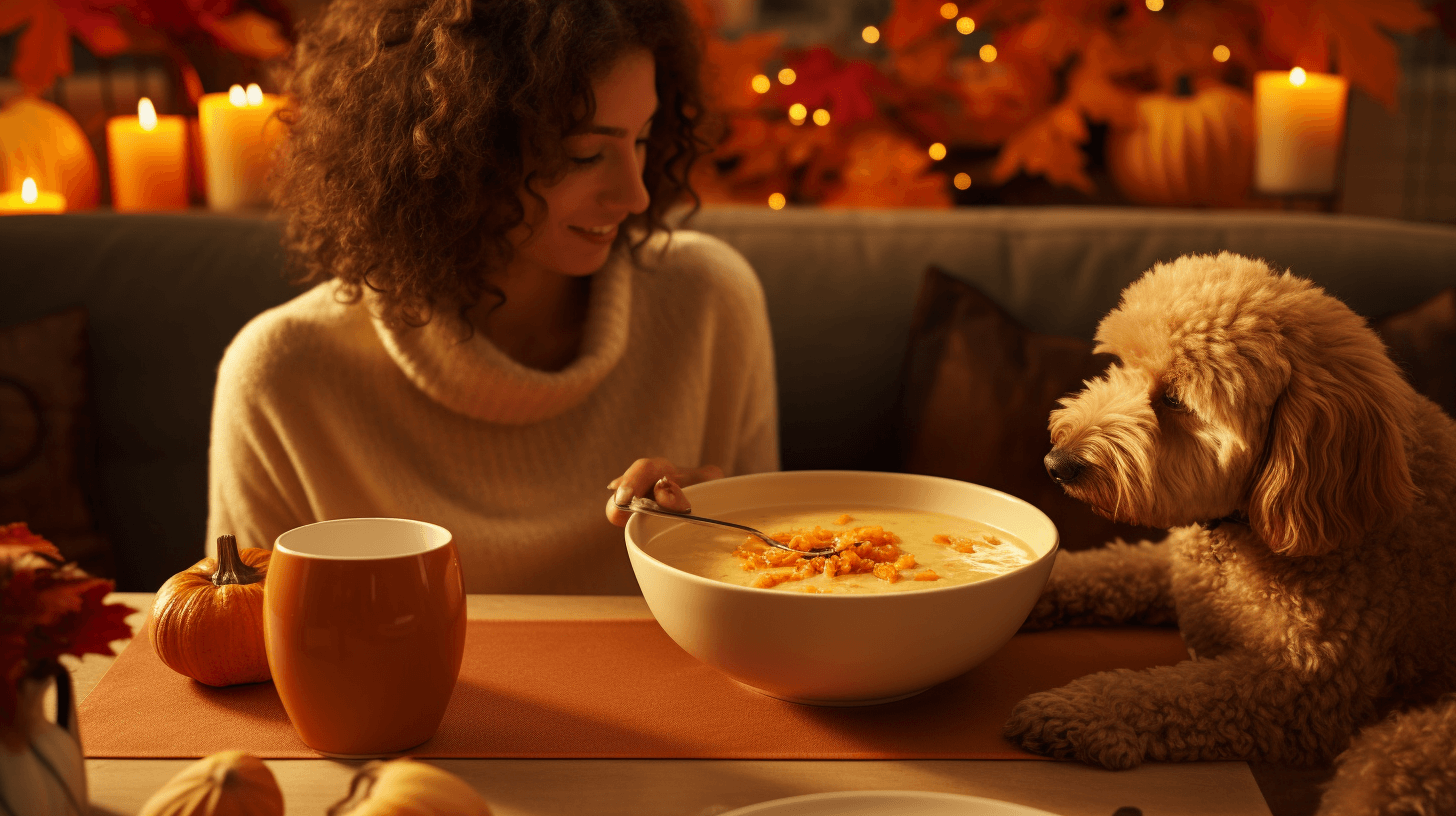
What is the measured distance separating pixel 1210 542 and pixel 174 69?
2418mm

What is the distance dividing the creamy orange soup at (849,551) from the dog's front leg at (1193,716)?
117mm

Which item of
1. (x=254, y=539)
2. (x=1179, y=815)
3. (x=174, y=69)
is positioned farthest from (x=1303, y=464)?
(x=174, y=69)

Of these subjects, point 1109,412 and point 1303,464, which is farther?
point 1109,412

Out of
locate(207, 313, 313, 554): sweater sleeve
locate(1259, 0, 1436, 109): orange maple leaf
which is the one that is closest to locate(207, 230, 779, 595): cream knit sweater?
locate(207, 313, 313, 554): sweater sleeve

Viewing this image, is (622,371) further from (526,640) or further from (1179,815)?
(1179,815)

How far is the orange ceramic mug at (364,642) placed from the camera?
2.35 ft

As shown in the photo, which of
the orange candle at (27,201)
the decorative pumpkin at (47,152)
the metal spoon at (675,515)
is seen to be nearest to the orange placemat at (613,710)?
the metal spoon at (675,515)

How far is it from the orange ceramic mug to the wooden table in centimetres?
3

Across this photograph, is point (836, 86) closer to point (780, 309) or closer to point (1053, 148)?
point (1053, 148)

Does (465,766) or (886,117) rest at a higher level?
(886,117)

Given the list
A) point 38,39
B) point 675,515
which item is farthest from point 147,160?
point 675,515

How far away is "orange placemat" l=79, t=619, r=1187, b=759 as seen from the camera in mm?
777

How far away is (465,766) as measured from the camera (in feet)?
2.48

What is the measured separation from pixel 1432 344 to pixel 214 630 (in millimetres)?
1641
